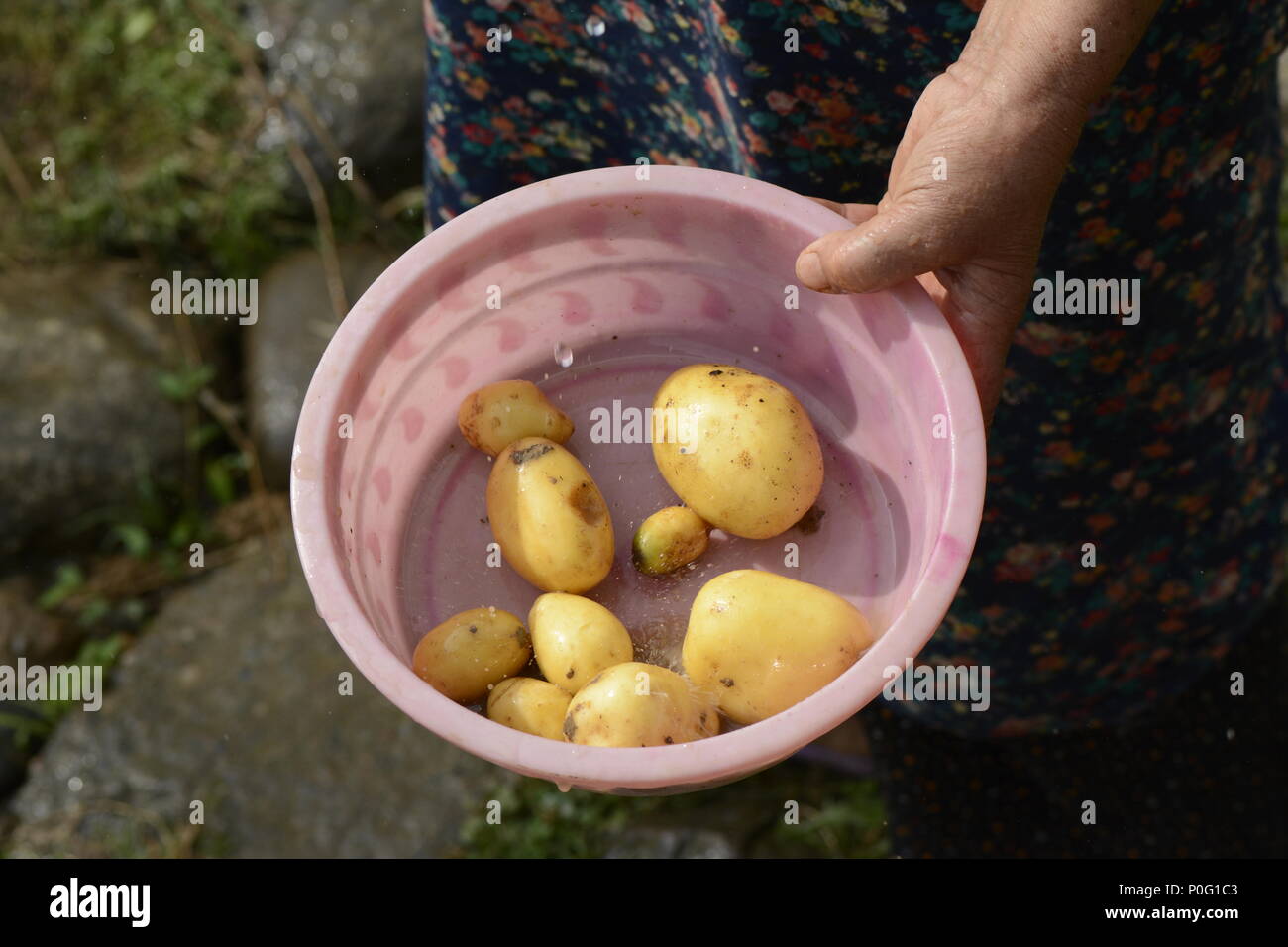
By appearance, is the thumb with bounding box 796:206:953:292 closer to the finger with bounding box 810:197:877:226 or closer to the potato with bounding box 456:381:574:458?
the finger with bounding box 810:197:877:226

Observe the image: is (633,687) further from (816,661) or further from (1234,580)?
(1234,580)

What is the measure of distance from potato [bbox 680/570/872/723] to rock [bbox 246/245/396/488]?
1710 millimetres

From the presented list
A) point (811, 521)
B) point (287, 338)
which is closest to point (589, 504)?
point (811, 521)

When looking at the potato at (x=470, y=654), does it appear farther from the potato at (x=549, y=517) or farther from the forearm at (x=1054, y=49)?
the forearm at (x=1054, y=49)

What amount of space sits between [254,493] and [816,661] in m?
1.92

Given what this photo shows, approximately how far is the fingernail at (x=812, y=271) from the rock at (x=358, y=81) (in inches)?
79.8

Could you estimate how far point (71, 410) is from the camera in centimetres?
276

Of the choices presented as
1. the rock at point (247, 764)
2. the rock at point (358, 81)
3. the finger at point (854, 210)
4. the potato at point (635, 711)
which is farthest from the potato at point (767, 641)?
the rock at point (358, 81)

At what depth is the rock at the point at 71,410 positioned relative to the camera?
2.72 m

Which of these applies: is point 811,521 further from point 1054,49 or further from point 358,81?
point 358,81

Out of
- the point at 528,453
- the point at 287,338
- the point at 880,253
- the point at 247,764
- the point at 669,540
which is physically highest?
the point at 287,338

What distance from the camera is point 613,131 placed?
5.71 ft

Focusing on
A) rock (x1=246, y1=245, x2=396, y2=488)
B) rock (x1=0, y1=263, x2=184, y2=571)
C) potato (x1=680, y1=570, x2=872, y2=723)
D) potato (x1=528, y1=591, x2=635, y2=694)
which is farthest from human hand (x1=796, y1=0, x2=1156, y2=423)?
rock (x1=0, y1=263, x2=184, y2=571)

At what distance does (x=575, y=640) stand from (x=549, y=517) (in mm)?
158
